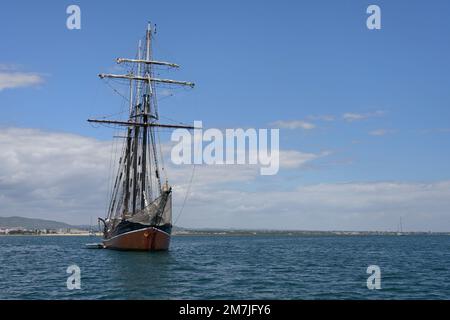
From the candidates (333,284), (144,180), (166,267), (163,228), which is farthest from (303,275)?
(144,180)

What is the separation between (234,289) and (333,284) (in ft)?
25.4

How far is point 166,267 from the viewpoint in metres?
46.8

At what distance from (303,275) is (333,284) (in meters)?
5.79

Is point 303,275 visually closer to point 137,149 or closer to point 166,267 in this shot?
point 166,267

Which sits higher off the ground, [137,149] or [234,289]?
[137,149]

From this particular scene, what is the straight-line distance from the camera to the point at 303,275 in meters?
41.1
